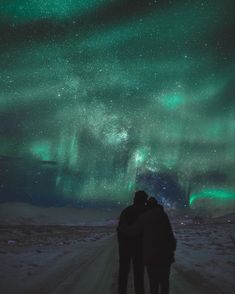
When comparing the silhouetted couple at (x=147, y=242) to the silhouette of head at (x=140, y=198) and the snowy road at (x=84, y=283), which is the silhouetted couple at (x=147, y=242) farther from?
the snowy road at (x=84, y=283)

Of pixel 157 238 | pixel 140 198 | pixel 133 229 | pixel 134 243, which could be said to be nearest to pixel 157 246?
pixel 157 238

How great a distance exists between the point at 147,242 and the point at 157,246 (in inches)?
8.4

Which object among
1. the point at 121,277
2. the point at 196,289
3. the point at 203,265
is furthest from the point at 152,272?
the point at 203,265

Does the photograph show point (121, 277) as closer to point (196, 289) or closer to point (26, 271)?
point (196, 289)

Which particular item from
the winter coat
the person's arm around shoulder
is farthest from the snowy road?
the winter coat

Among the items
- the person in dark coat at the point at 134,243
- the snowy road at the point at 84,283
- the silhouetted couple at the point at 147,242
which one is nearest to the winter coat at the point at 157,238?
the silhouetted couple at the point at 147,242

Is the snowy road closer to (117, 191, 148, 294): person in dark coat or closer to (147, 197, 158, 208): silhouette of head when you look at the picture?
(117, 191, 148, 294): person in dark coat

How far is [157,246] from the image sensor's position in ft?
19.6

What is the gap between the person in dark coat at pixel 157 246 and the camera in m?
5.88

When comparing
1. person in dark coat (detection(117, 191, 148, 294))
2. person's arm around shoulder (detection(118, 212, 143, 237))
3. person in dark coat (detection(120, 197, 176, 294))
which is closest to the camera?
person in dark coat (detection(120, 197, 176, 294))

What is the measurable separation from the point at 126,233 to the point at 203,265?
31.3 feet

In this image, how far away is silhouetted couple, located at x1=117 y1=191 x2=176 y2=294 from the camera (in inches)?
232

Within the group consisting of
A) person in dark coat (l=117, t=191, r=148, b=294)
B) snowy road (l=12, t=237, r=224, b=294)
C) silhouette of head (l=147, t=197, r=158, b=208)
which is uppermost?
silhouette of head (l=147, t=197, r=158, b=208)

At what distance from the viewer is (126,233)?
21.5 ft
